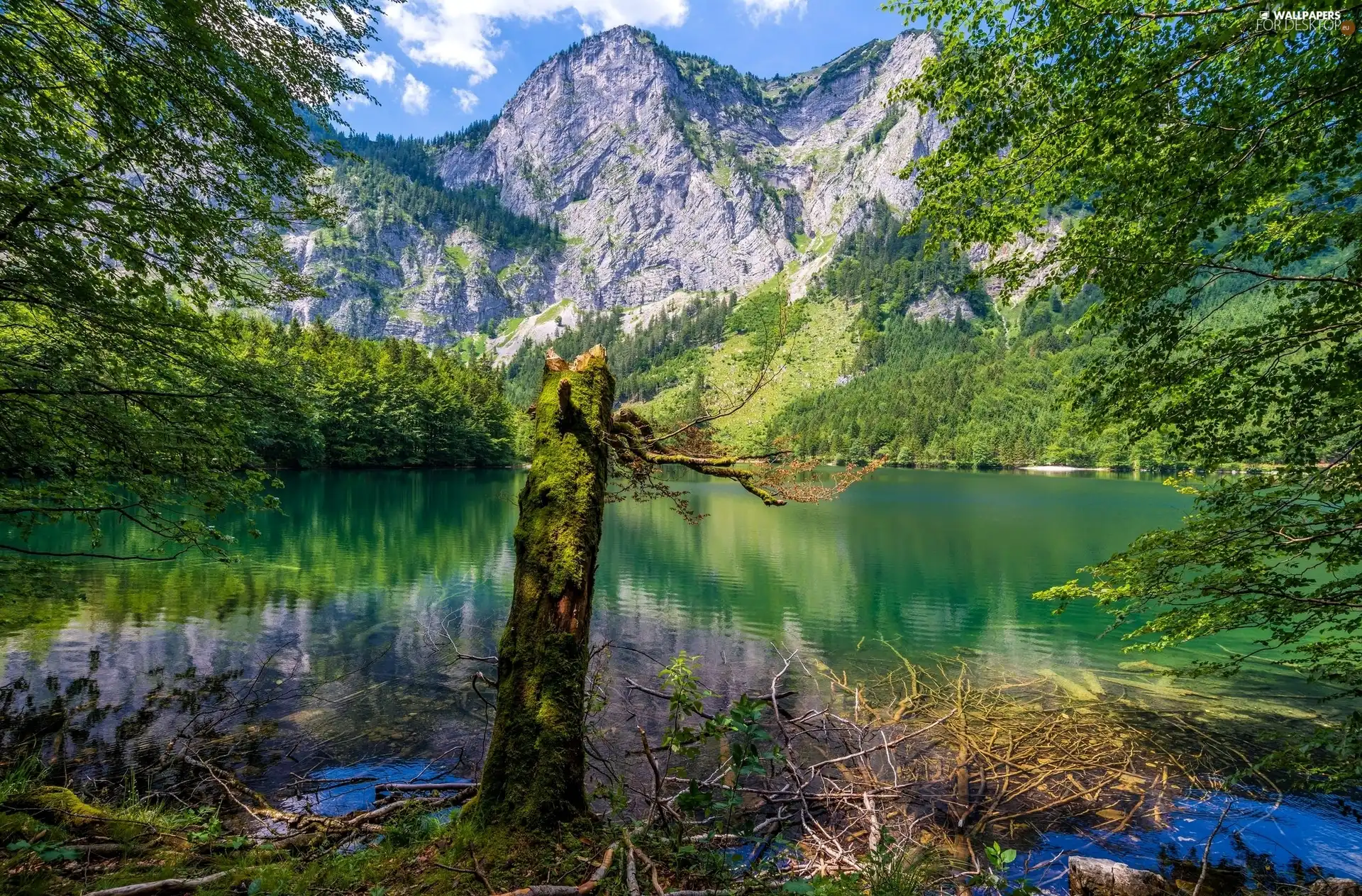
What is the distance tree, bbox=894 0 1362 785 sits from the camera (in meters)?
4.10

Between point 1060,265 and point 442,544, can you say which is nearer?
point 1060,265

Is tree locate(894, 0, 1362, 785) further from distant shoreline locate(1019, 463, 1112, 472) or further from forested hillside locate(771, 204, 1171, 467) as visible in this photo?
distant shoreline locate(1019, 463, 1112, 472)

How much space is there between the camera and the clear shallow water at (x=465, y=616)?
30.1ft

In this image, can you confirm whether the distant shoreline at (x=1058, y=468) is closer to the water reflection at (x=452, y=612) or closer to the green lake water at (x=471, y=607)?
the green lake water at (x=471, y=607)

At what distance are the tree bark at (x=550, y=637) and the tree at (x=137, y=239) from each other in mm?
3411

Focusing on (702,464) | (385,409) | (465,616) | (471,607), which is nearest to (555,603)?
(702,464)

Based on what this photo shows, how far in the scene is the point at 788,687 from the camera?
11.4 m

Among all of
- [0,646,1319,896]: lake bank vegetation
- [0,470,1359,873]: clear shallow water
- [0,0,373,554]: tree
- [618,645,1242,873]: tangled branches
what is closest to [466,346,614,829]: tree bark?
[0,646,1319,896]: lake bank vegetation

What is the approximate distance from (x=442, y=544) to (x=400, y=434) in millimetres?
42591

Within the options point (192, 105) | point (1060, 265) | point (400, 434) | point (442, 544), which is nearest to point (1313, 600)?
point (1060, 265)

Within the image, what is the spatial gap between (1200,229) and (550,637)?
5953mm

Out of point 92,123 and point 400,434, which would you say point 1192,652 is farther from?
point 400,434

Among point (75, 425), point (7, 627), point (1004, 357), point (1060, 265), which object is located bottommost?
point (7, 627)

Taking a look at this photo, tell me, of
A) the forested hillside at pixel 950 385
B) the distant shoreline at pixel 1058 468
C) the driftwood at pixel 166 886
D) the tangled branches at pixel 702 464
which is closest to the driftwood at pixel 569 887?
the driftwood at pixel 166 886
